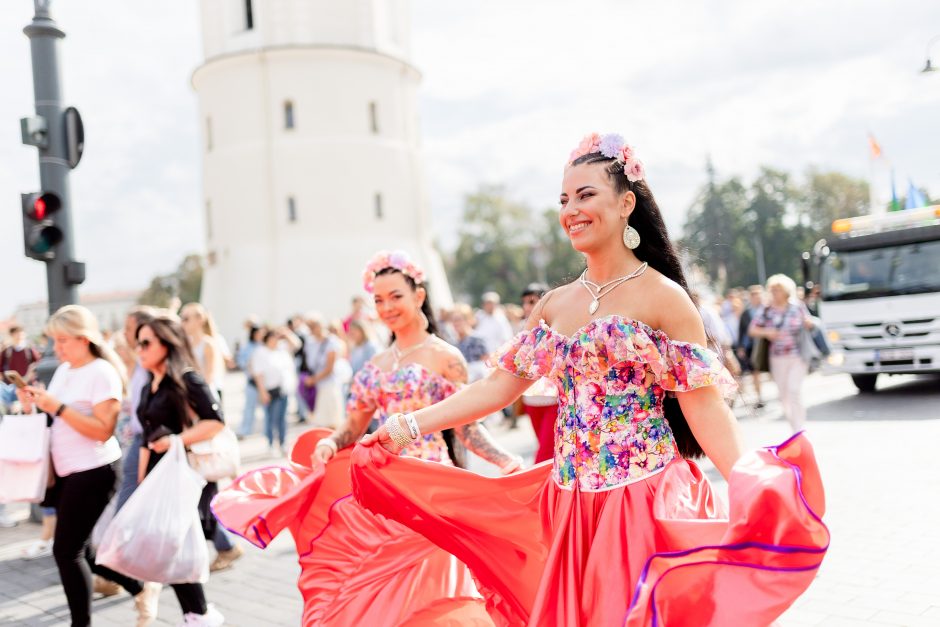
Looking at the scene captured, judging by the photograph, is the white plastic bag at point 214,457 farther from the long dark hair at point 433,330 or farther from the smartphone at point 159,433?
the long dark hair at point 433,330

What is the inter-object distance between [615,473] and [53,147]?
24.4 feet

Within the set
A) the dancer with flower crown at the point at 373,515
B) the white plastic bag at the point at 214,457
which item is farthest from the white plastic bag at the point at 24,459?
the dancer with flower crown at the point at 373,515

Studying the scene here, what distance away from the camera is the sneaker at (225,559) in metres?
6.80

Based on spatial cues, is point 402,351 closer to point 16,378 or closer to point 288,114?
point 16,378

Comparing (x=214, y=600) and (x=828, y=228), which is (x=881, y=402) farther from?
(x=828, y=228)

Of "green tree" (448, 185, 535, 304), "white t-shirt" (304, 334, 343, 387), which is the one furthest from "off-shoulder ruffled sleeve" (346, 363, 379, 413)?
"green tree" (448, 185, 535, 304)

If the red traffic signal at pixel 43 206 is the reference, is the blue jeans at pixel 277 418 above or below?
below

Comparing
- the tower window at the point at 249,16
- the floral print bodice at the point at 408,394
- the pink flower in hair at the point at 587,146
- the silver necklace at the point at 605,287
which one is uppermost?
the tower window at the point at 249,16

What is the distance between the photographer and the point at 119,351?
9195 millimetres

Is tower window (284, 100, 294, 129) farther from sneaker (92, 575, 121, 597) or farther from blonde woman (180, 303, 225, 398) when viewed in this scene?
sneaker (92, 575, 121, 597)

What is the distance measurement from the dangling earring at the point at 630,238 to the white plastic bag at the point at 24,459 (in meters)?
4.06

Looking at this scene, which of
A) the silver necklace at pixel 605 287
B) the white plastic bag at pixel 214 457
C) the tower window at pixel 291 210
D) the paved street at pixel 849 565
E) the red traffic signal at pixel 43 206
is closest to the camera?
the silver necklace at pixel 605 287

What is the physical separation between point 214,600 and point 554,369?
3.86 m

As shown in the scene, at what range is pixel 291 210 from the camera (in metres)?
40.0
